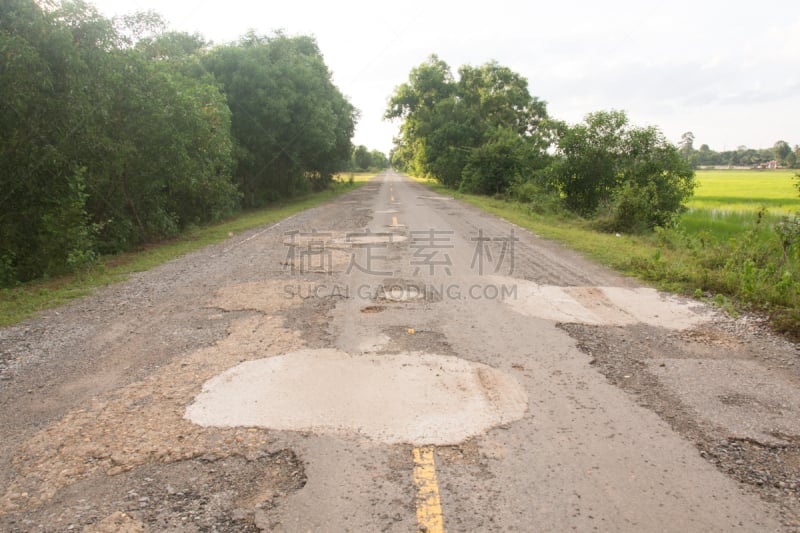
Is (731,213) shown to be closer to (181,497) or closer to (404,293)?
(404,293)

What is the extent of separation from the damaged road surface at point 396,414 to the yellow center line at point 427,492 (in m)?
0.01

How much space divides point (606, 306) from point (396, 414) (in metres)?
4.00

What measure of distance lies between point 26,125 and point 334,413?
304 inches

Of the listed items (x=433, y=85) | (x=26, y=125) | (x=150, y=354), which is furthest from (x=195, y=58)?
(x=433, y=85)

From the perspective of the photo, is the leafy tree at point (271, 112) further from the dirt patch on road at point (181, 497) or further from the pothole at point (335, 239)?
the dirt patch on road at point (181, 497)

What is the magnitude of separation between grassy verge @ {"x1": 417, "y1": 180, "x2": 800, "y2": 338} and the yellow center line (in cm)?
466

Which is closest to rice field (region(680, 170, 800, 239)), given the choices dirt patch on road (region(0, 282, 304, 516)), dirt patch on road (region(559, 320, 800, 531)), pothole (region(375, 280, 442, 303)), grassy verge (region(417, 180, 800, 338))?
grassy verge (region(417, 180, 800, 338))

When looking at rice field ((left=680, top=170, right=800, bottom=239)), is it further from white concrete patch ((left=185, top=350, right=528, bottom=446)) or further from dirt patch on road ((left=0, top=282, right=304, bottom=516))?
dirt patch on road ((left=0, top=282, right=304, bottom=516))

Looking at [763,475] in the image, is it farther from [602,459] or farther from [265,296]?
[265,296]

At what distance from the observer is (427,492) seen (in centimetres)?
287

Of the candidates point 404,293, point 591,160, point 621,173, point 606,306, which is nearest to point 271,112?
point 591,160

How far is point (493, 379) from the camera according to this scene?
4379 millimetres

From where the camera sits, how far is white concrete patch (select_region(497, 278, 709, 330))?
6.12 metres

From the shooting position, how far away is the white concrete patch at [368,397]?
3.58 m
